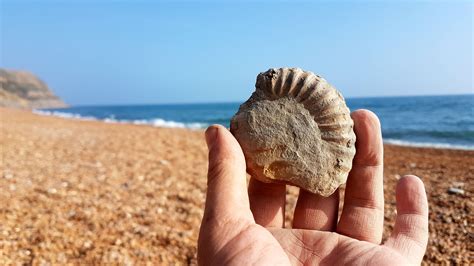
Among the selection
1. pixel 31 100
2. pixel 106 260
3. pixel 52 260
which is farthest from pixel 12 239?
pixel 31 100

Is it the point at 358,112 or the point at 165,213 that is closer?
the point at 358,112

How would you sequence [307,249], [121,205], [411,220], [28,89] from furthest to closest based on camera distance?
[28,89]
[121,205]
[411,220]
[307,249]

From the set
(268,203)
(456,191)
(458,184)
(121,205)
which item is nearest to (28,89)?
(121,205)

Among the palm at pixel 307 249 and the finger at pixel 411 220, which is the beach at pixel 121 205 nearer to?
the finger at pixel 411 220

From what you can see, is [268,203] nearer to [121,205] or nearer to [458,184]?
[121,205]

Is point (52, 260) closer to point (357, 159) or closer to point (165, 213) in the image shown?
point (165, 213)

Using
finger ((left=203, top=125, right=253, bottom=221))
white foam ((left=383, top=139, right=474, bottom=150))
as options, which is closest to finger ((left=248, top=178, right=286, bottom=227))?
finger ((left=203, top=125, right=253, bottom=221))

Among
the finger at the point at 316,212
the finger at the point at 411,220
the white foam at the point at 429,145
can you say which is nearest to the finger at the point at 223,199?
the finger at the point at 316,212
